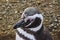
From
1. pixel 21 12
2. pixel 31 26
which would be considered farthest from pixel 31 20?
pixel 21 12

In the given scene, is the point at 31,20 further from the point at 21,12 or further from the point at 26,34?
the point at 21,12

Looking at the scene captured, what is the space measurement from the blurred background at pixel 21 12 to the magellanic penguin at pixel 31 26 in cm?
144

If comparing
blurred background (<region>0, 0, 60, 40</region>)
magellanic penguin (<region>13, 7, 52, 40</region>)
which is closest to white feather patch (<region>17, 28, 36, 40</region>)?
magellanic penguin (<region>13, 7, 52, 40</region>)

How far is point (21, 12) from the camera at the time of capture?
11.2 ft

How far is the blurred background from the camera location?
3.29 metres

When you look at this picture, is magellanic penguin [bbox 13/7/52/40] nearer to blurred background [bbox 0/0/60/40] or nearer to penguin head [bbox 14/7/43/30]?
penguin head [bbox 14/7/43/30]

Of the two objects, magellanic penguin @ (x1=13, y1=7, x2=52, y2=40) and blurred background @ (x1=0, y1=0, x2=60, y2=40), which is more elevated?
magellanic penguin @ (x1=13, y1=7, x2=52, y2=40)

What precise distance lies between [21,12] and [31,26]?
170 cm

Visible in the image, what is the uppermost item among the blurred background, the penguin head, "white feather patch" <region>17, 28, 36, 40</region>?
the penguin head

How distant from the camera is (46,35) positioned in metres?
1.80

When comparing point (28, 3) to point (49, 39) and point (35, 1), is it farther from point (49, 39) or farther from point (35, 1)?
point (49, 39)

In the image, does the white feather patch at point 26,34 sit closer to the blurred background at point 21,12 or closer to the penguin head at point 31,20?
the penguin head at point 31,20

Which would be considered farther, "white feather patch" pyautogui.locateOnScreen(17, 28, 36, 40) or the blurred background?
the blurred background

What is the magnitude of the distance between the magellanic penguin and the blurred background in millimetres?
1439
